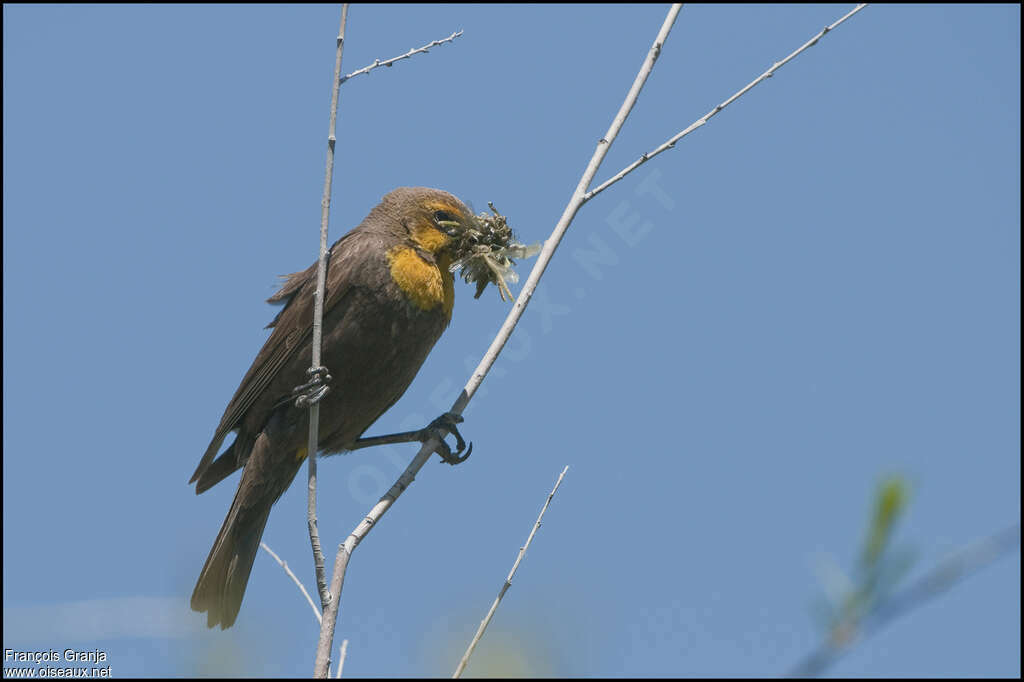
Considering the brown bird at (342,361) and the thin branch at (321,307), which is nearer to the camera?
the thin branch at (321,307)

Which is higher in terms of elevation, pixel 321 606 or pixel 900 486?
pixel 900 486

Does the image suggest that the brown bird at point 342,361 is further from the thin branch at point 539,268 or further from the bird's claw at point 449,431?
the thin branch at point 539,268

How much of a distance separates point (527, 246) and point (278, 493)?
6.94ft

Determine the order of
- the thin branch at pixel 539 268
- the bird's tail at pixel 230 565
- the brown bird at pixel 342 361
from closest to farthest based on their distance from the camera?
1. the thin branch at pixel 539 268
2. the brown bird at pixel 342 361
3. the bird's tail at pixel 230 565

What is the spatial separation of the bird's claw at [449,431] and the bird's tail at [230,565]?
1089 millimetres

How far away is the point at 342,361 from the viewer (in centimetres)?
554

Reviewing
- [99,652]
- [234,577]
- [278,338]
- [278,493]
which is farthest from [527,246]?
[99,652]

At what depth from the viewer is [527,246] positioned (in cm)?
536

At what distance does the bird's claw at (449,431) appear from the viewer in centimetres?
543

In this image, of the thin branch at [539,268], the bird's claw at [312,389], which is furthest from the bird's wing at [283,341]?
the thin branch at [539,268]

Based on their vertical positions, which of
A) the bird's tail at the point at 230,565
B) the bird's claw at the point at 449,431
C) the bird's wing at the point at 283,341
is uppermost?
the bird's wing at the point at 283,341

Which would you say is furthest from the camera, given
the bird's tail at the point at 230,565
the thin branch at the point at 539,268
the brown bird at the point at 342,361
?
the bird's tail at the point at 230,565

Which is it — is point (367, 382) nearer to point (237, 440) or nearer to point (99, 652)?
point (237, 440)

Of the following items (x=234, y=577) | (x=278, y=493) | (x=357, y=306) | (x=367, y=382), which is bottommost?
(x=234, y=577)
